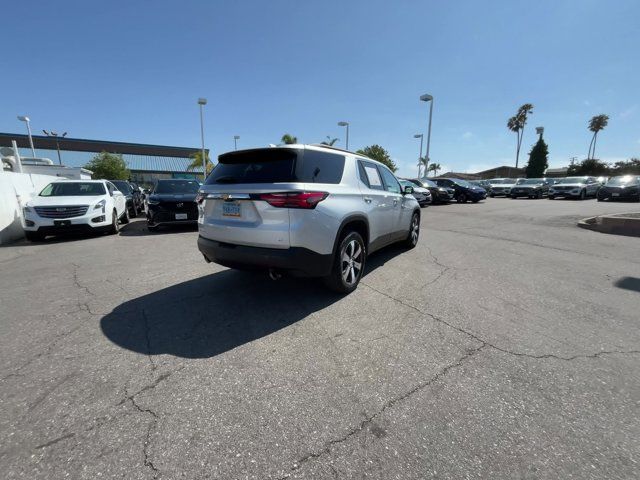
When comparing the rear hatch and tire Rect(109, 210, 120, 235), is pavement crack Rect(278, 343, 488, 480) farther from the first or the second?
tire Rect(109, 210, 120, 235)

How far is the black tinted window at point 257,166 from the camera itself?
3.36m

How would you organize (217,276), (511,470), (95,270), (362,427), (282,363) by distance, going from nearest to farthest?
(511,470) → (362,427) → (282,363) → (217,276) → (95,270)

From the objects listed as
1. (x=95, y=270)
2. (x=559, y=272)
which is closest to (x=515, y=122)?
(x=559, y=272)

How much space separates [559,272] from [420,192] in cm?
1195

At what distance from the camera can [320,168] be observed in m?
3.58

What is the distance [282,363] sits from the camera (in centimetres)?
253

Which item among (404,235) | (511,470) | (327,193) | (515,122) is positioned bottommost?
(511,470)

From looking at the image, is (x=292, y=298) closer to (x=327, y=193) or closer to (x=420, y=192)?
(x=327, y=193)

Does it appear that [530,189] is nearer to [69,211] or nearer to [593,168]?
[69,211]

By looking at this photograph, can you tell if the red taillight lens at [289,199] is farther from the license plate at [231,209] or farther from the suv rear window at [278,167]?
the license plate at [231,209]

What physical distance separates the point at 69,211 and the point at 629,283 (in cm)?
1191

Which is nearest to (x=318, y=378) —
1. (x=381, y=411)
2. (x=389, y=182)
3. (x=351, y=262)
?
(x=381, y=411)

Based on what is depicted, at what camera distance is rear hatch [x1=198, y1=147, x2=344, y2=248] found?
3199mm

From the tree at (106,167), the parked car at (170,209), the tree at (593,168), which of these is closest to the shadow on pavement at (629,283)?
the parked car at (170,209)
